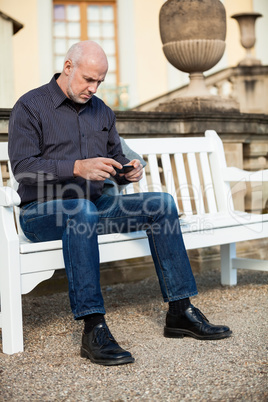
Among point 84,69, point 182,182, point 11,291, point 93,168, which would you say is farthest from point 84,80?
point 182,182

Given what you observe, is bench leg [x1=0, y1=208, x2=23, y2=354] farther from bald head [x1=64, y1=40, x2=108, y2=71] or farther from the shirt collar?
bald head [x1=64, y1=40, x2=108, y2=71]

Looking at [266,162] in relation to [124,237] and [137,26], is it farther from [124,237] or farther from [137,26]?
[137,26]

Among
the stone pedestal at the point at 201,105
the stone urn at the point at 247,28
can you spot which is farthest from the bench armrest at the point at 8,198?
the stone urn at the point at 247,28

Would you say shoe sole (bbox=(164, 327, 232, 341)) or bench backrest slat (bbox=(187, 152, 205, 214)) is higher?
bench backrest slat (bbox=(187, 152, 205, 214))

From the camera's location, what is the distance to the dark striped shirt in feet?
9.19

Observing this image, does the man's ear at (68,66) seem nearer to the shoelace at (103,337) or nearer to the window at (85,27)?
the shoelace at (103,337)

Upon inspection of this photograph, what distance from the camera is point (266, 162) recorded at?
4863 millimetres

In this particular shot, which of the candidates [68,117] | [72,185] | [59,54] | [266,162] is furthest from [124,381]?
[59,54]

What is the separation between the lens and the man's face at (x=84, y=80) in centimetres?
288

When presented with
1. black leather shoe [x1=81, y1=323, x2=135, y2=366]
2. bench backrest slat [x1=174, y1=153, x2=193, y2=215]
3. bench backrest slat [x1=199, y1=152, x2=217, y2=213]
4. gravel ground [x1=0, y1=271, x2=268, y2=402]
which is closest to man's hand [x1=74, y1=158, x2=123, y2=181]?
black leather shoe [x1=81, y1=323, x2=135, y2=366]

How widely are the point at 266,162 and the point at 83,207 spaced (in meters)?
2.51

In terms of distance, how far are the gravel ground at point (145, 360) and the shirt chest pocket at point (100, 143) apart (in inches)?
32.5

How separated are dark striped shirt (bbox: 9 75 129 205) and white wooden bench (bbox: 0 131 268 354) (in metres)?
0.17

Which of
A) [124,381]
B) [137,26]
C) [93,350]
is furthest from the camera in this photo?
[137,26]
